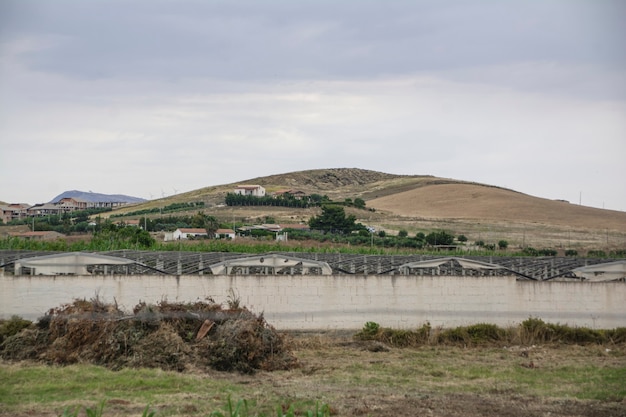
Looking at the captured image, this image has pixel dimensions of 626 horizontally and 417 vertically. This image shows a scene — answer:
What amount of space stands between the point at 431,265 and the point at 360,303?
18.7 feet

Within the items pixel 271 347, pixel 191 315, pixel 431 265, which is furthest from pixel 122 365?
pixel 431 265

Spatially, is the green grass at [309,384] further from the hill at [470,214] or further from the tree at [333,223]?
the tree at [333,223]

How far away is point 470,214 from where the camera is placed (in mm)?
97812

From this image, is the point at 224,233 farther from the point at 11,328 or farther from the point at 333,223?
the point at 11,328

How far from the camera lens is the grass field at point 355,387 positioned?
44.1 feet

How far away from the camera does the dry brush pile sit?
1748 centimetres

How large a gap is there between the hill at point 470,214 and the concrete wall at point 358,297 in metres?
37.1

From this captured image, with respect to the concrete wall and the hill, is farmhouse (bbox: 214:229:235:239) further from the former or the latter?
the concrete wall

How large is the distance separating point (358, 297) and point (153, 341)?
955cm

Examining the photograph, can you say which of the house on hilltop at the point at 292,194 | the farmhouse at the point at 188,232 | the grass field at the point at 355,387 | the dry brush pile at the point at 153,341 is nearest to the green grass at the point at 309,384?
the grass field at the point at 355,387

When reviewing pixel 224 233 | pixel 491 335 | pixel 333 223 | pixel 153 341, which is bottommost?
pixel 491 335

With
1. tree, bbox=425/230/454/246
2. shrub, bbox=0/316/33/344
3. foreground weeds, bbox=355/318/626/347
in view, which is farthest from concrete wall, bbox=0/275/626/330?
tree, bbox=425/230/454/246

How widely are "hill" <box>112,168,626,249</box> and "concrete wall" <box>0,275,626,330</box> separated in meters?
37.1

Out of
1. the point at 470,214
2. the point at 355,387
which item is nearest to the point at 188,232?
the point at 470,214
